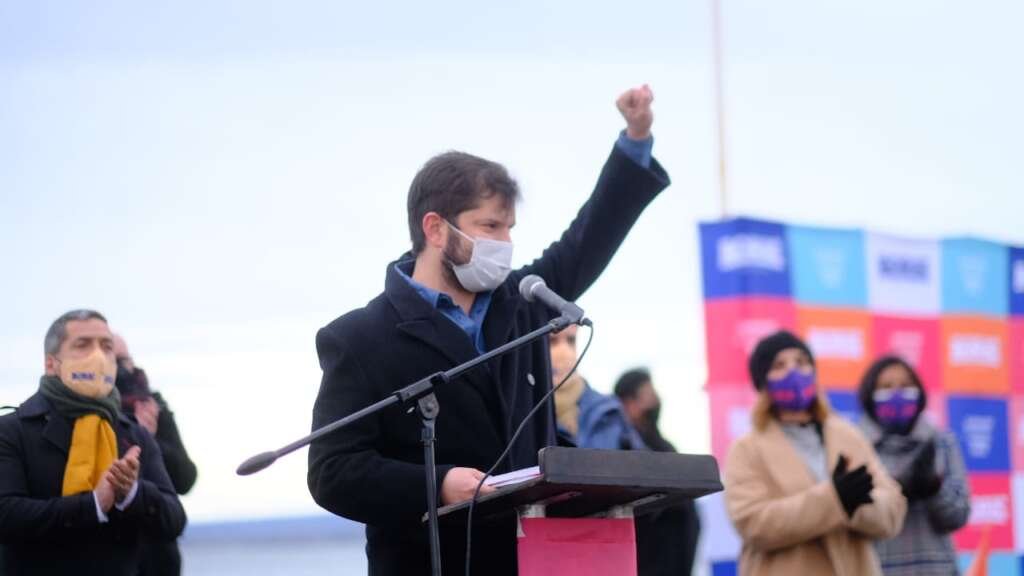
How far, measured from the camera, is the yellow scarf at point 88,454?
218 inches

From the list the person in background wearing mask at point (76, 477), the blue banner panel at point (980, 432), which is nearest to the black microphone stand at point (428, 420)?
the person in background wearing mask at point (76, 477)

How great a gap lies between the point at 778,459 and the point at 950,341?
4851 mm

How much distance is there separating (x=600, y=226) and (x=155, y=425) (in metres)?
3.06

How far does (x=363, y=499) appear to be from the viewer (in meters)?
3.70

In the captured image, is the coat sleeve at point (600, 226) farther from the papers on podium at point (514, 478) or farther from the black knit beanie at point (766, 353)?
the black knit beanie at point (766, 353)

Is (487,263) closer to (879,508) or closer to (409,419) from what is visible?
(409,419)

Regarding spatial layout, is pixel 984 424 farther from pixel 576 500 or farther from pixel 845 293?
pixel 576 500

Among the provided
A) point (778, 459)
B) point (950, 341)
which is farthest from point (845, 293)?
point (778, 459)

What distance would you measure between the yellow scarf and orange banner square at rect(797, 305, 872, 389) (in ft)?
17.4

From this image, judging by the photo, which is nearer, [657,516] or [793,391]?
[793,391]

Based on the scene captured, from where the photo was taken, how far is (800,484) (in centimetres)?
614

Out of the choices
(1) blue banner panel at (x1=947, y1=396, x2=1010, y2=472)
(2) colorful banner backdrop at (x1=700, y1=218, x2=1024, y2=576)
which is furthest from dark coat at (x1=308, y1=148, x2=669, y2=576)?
(1) blue banner panel at (x1=947, y1=396, x2=1010, y2=472)

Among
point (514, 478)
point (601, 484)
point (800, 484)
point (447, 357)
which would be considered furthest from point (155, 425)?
point (601, 484)

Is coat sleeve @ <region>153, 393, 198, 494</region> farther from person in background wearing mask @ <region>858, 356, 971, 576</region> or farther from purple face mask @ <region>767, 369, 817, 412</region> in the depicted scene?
person in background wearing mask @ <region>858, 356, 971, 576</region>
